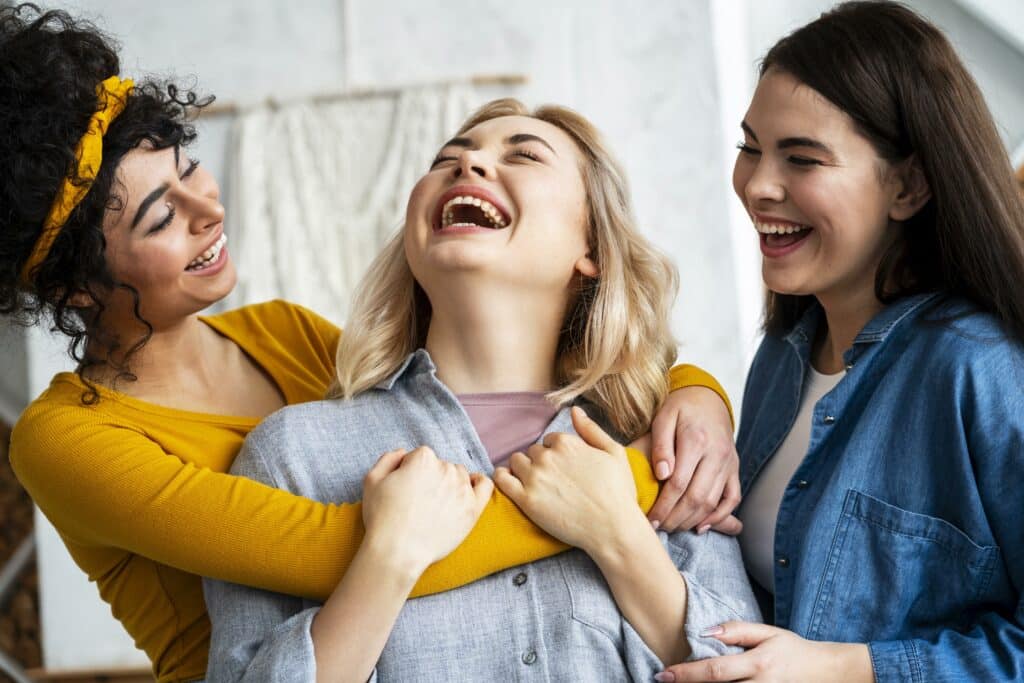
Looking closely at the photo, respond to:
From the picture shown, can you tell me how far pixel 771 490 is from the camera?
1.74 m

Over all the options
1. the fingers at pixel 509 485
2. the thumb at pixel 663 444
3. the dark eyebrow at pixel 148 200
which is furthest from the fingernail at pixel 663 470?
the dark eyebrow at pixel 148 200

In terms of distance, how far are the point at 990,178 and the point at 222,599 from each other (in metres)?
1.20

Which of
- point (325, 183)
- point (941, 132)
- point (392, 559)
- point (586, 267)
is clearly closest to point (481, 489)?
point (392, 559)

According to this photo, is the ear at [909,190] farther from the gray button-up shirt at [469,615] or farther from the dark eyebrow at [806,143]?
the gray button-up shirt at [469,615]

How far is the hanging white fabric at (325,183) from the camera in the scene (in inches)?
138

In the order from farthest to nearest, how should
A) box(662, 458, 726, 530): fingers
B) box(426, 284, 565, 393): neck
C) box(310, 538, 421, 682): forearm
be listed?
1. box(426, 284, 565, 393): neck
2. box(662, 458, 726, 530): fingers
3. box(310, 538, 421, 682): forearm

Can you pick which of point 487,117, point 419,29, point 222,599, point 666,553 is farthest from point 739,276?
point 222,599

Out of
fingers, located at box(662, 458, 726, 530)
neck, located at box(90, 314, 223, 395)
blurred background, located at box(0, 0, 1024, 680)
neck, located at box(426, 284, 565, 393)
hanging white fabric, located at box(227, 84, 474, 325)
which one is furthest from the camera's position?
hanging white fabric, located at box(227, 84, 474, 325)

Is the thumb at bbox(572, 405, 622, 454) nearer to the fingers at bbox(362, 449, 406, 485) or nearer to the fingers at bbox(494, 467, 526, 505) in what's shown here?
the fingers at bbox(494, 467, 526, 505)

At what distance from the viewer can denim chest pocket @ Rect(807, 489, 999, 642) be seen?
4.86 feet

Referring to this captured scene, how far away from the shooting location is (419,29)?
3.58 meters

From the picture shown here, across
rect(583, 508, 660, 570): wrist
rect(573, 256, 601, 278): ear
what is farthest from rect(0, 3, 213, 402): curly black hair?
rect(583, 508, 660, 570): wrist

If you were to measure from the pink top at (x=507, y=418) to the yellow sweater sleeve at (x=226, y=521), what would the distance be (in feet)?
0.51

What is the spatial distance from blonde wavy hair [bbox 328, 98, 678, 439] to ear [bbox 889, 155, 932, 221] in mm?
400
